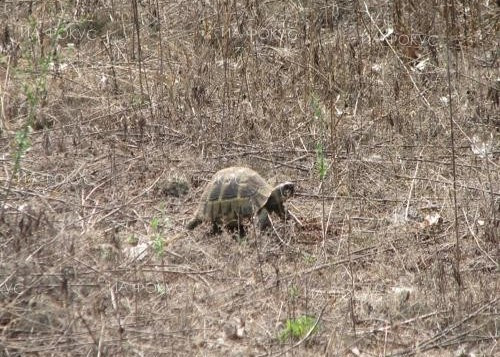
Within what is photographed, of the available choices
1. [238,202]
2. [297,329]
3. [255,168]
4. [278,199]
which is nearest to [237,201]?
[238,202]

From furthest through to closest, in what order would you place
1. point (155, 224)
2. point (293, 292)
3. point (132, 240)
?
point (132, 240) → point (155, 224) → point (293, 292)

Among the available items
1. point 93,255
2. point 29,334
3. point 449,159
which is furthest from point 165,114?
point 29,334

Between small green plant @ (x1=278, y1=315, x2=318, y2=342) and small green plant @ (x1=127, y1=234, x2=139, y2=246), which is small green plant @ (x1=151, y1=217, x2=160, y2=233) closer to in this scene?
small green plant @ (x1=127, y1=234, x2=139, y2=246)

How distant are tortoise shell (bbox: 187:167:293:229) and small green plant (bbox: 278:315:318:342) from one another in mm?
1242

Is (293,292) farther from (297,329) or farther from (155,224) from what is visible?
(155,224)

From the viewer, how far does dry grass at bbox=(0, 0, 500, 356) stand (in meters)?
4.12

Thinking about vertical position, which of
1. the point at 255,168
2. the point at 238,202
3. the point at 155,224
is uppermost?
the point at 155,224

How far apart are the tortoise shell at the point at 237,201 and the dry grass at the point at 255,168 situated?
0.14 metres

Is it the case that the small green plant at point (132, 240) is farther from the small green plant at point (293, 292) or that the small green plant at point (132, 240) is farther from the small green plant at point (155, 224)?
the small green plant at point (293, 292)

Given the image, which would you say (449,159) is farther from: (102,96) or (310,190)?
(102,96)

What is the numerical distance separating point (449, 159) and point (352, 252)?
1.46 m

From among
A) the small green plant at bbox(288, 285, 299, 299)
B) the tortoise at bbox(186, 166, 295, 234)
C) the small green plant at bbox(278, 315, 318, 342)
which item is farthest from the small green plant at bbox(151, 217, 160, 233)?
the small green plant at bbox(278, 315, 318, 342)

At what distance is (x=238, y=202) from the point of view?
541cm

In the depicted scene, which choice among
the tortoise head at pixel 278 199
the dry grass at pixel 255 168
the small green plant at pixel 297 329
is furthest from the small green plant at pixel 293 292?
the tortoise head at pixel 278 199
